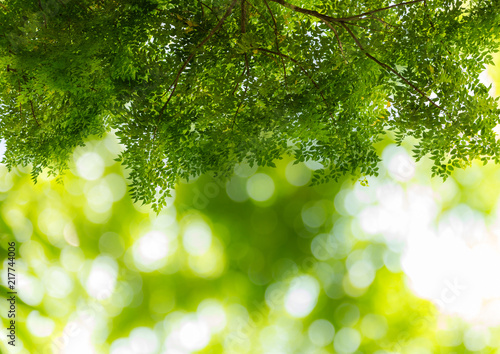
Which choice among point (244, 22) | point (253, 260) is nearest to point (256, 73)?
point (244, 22)

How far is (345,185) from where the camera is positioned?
655 centimetres

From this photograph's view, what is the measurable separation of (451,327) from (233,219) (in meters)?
3.80

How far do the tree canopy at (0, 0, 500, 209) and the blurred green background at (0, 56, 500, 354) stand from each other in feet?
9.83

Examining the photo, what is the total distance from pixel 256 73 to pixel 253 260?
13.3ft

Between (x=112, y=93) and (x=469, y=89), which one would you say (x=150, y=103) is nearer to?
(x=112, y=93)

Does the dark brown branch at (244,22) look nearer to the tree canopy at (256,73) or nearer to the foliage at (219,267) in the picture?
the tree canopy at (256,73)

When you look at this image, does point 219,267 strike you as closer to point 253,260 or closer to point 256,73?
point 253,260

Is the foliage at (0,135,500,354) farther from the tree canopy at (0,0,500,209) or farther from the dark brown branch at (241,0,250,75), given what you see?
the dark brown branch at (241,0,250,75)

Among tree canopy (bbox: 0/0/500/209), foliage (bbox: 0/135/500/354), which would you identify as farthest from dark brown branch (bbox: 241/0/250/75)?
foliage (bbox: 0/135/500/354)

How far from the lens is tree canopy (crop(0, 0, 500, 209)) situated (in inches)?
116

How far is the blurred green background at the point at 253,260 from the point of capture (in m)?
Answer: 6.03

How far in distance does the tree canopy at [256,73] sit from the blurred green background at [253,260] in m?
2.99

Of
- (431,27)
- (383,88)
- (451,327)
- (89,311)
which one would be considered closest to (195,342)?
(89,311)

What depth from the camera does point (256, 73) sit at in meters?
3.08
